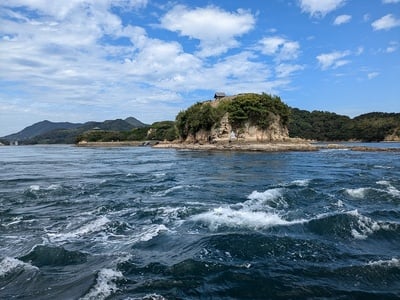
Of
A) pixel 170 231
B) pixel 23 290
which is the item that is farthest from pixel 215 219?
pixel 23 290

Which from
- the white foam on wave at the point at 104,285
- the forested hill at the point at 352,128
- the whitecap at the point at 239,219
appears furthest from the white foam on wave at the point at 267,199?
the forested hill at the point at 352,128

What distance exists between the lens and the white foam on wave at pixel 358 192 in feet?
59.7

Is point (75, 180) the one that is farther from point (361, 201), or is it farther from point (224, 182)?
point (361, 201)

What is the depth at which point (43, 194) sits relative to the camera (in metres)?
20.6

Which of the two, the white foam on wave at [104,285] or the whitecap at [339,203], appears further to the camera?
the whitecap at [339,203]

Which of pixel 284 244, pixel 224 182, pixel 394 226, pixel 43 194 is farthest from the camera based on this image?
pixel 224 182

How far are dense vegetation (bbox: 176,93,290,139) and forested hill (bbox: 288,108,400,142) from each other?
43833 mm

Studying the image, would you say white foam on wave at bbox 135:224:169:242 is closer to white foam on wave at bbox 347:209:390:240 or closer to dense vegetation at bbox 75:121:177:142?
white foam on wave at bbox 347:209:390:240

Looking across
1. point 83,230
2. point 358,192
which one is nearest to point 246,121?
point 358,192

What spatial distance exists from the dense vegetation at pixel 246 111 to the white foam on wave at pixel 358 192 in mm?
70688

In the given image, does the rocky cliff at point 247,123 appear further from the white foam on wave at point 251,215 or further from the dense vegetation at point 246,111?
the white foam on wave at point 251,215

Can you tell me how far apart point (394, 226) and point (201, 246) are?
21.8ft

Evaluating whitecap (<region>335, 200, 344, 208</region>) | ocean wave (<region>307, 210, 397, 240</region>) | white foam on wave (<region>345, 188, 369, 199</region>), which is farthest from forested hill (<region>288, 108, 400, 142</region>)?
ocean wave (<region>307, 210, 397, 240</region>)

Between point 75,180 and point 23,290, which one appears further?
point 75,180
